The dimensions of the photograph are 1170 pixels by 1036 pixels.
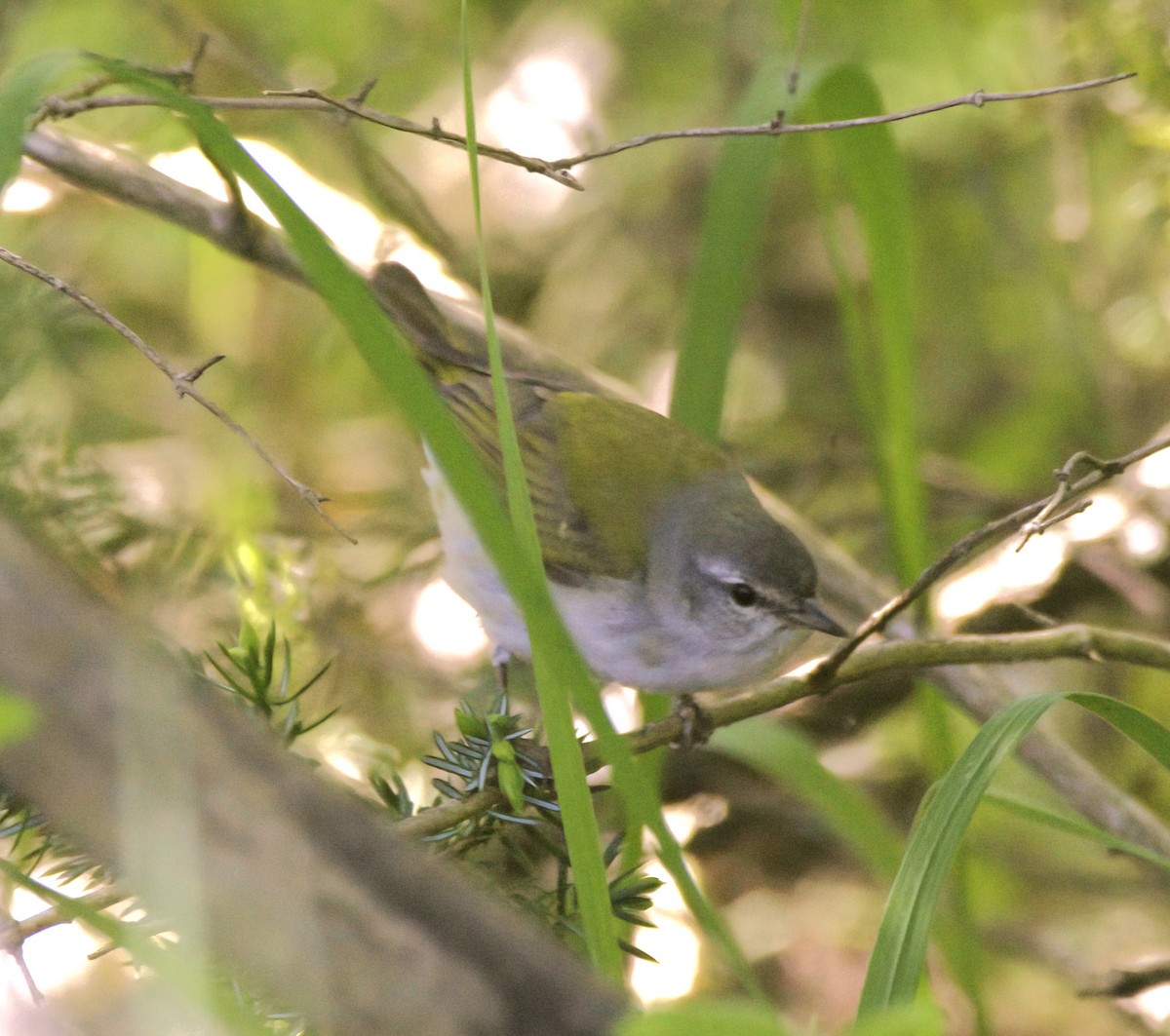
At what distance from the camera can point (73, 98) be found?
2320mm

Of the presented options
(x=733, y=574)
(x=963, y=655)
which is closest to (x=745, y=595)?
(x=733, y=574)

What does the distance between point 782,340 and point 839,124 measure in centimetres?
330

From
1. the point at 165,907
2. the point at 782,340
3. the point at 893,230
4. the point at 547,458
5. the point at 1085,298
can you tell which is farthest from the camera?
the point at 782,340

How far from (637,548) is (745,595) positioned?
1.00 feet

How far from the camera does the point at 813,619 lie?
267cm

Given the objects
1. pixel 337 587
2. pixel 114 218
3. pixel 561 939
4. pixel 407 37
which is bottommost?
pixel 561 939

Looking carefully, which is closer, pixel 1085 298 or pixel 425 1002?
pixel 425 1002

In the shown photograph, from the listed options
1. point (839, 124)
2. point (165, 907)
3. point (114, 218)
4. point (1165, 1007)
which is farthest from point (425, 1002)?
point (114, 218)

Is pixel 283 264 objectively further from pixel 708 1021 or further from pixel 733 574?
pixel 708 1021

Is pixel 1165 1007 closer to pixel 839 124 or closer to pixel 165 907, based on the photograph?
pixel 839 124

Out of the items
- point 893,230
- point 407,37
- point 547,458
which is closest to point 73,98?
point 547,458

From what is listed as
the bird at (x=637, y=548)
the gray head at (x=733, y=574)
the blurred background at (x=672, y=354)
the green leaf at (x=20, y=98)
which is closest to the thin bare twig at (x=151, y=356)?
the green leaf at (x=20, y=98)

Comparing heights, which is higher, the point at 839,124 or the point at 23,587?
the point at 839,124

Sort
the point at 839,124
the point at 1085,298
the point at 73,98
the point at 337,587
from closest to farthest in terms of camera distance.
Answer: the point at 839,124, the point at 73,98, the point at 337,587, the point at 1085,298
